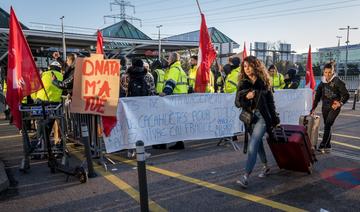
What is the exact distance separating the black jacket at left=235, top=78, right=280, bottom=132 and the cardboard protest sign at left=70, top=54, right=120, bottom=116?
Answer: 7.36 ft

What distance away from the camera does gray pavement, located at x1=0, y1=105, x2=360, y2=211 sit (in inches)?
173

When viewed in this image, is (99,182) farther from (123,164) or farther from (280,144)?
(280,144)

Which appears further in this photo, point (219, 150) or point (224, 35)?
point (224, 35)

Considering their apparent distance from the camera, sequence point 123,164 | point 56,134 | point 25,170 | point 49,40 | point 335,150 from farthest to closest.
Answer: point 49,40, point 56,134, point 335,150, point 123,164, point 25,170

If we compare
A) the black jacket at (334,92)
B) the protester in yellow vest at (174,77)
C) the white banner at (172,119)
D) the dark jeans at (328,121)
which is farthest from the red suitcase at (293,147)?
the protester in yellow vest at (174,77)

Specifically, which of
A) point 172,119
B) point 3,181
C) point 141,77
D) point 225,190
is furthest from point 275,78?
point 3,181

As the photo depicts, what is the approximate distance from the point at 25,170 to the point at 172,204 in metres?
2.93

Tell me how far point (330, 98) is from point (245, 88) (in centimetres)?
294

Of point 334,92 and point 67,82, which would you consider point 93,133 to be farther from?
point 334,92

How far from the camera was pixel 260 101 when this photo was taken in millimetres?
4906

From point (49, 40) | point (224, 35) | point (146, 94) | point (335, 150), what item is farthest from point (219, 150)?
point (224, 35)

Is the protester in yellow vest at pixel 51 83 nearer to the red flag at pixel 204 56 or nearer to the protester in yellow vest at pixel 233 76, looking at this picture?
the red flag at pixel 204 56

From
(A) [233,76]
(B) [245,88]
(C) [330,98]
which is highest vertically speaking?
(A) [233,76]

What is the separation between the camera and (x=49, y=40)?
2884 centimetres
